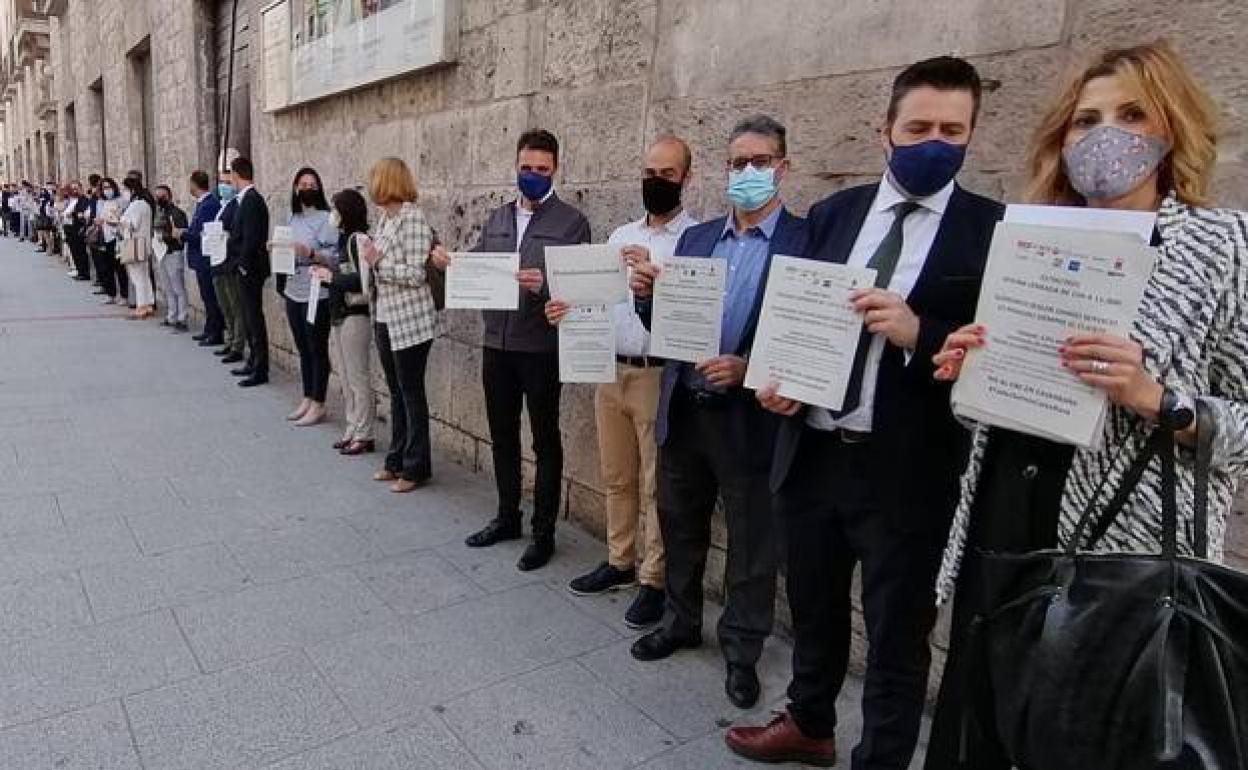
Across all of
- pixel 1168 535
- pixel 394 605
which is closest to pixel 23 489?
pixel 394 605

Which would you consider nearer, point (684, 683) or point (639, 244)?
point (684, 683)

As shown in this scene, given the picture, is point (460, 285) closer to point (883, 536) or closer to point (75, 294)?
point (883, 536)

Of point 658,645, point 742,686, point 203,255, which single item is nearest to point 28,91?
point 203,255

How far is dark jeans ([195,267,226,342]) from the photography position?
8695mm

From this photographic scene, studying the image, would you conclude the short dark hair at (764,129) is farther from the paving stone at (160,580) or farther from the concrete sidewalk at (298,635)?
the paving stone at (160,580)

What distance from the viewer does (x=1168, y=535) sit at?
1.30 metres

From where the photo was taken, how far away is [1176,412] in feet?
4.26

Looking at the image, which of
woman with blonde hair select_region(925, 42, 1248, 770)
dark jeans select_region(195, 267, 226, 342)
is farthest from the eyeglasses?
dark jeans select_region(195, 267, 226, 342)

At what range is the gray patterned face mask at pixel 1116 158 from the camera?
1.41 meters

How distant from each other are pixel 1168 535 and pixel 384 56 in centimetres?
560

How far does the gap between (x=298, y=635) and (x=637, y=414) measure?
5.02 feet

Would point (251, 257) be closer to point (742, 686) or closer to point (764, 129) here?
point (764, 129)

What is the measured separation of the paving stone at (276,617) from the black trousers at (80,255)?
570 inches

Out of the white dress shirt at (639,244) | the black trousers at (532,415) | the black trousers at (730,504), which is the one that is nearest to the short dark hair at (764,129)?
the white dress shirt at (639,244)
